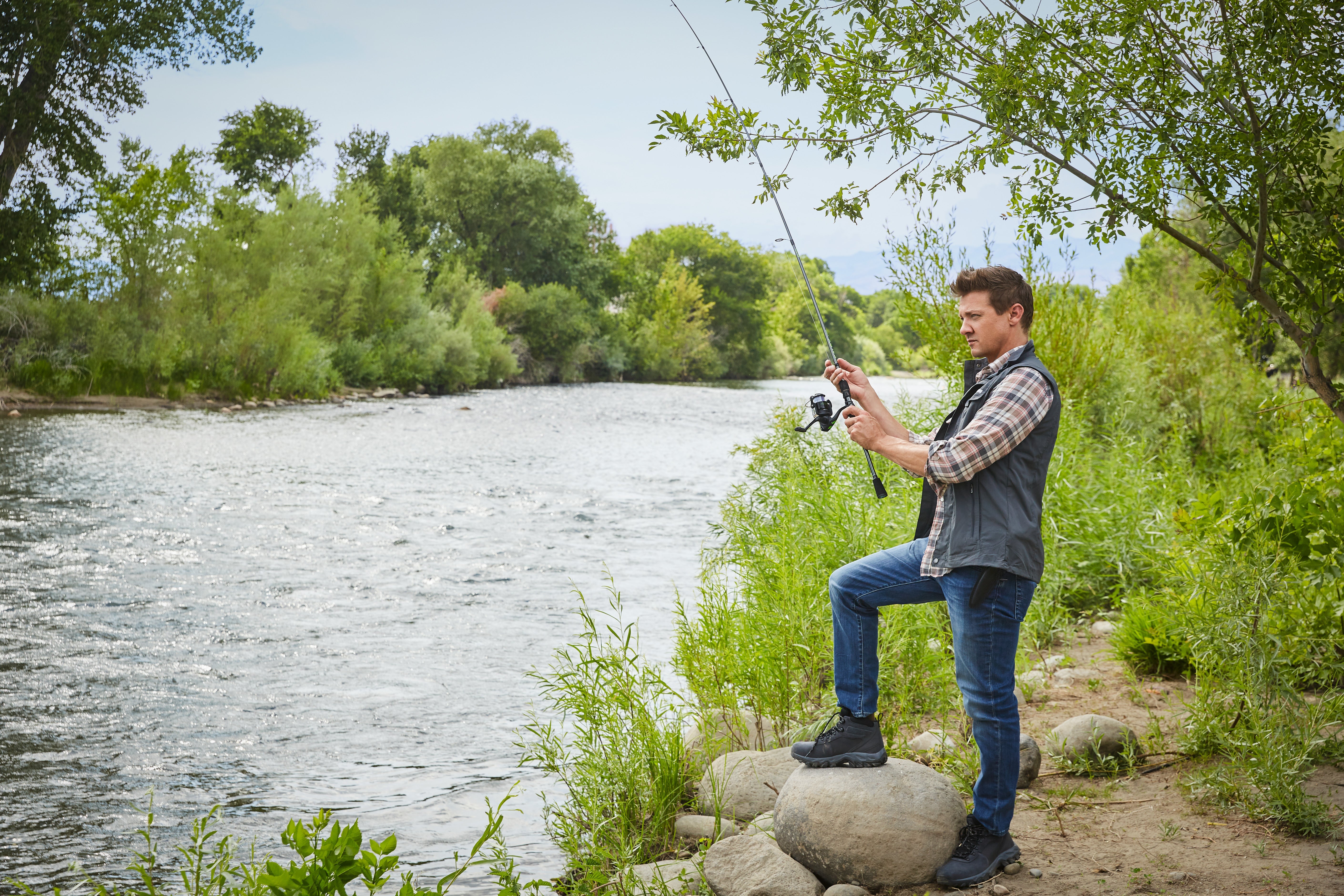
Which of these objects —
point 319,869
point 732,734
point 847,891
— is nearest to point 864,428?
point 847,891

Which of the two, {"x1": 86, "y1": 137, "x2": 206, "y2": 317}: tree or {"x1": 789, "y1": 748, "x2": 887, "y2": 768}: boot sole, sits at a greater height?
{"x1": 86, "y1": 137, "x2": 206, "y2": 317}: tree

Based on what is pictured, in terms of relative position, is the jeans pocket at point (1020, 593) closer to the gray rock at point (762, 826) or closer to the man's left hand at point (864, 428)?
the man's left hand at point (864, 428)

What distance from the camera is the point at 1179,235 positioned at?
13.9 ft

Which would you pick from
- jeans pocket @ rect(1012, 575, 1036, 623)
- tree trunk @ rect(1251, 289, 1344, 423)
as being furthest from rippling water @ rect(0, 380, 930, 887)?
tree trunk @ rect(1251, 289, 1344, 423)

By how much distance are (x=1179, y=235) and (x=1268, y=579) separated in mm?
1504

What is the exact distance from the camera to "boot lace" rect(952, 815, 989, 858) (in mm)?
3588

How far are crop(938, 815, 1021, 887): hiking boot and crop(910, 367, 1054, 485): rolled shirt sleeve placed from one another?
1.36 m

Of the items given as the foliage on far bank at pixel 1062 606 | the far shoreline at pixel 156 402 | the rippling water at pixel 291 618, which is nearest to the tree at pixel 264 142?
the far shoreline at pixel 156 402

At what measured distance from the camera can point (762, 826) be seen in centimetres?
424

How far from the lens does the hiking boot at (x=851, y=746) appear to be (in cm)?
383

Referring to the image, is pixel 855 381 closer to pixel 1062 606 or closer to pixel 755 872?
pixel 755 872

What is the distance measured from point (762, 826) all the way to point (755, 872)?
1.43 ft

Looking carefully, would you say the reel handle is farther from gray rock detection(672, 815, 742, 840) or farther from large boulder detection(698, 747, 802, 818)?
gray rock detection(672, 815, 742, 840)

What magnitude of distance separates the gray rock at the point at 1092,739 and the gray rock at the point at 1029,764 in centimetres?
21
